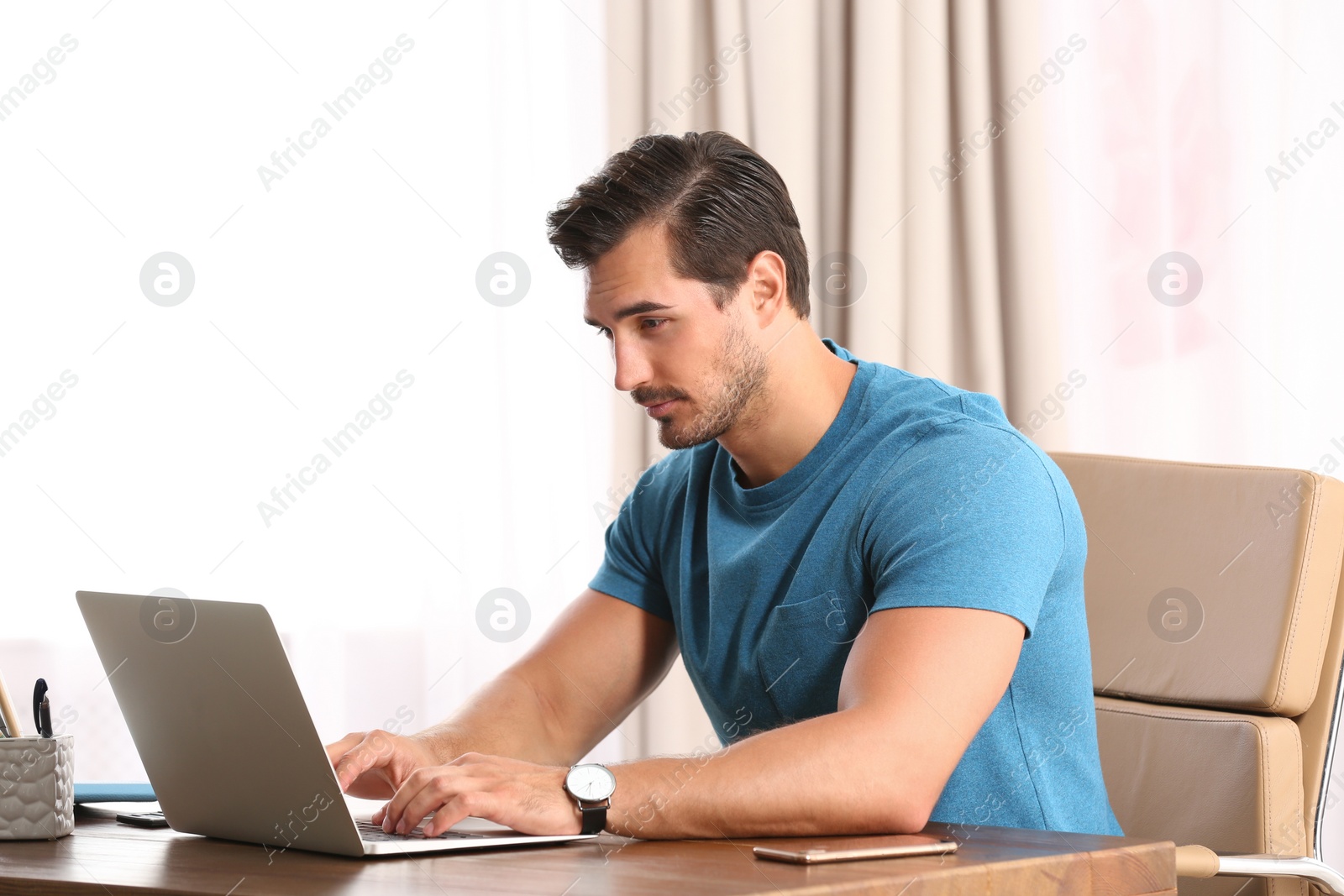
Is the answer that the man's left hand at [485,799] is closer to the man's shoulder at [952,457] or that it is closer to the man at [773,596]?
the man at [773,596]

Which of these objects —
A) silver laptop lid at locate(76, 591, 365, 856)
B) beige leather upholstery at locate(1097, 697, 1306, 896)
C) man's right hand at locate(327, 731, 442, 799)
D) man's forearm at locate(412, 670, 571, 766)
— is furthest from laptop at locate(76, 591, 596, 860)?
beige leather upholstery at locate(1097, 697, 1306, 896)

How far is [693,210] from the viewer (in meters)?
1.46

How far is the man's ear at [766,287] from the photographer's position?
4.93ft

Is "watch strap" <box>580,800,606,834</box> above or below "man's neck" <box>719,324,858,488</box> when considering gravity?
below

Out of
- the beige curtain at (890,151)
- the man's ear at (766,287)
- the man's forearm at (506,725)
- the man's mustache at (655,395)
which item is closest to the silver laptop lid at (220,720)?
the man's forearm at (506,725)

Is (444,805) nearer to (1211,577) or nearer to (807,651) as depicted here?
(807,651)

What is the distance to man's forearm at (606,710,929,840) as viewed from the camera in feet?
3.20

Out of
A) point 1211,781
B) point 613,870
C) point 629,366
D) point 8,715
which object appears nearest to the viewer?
point 613,870

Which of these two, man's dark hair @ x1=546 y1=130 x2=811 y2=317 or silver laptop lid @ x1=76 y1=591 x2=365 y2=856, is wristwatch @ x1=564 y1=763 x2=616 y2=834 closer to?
silver laptop lid @ x1=76 y1=591 x2=365 y2=856

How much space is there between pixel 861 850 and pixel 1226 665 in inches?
25.1

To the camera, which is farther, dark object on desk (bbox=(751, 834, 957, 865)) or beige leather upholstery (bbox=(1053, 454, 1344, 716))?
beige leather upholstery (bbox=(1053, 454, 1344, 716))

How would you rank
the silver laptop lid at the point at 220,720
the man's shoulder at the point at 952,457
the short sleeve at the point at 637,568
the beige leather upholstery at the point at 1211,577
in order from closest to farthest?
the silver laptop lid at the point at 220,720
the man's shoulder at the point at 952,457
the beige leather upholstery at the point at 1211,577
the short sleeve at the point at 637,568

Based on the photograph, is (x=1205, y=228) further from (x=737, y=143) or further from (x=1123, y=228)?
(x=737, y=143)

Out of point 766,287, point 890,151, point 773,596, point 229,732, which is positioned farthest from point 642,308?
point 890,151
